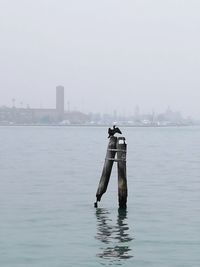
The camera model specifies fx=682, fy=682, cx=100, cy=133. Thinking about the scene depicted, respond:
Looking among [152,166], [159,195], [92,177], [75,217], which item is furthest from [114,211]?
[152,166]

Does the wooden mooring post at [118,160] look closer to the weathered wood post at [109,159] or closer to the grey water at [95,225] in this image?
the weathered wood post at [109,159]

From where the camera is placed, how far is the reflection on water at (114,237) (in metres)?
16.1

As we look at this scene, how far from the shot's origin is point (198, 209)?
79.5 feet

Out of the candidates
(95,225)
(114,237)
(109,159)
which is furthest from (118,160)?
(114,237)

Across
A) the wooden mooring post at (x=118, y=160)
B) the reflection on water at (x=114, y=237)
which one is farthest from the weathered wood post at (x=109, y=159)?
the reflection on water at (x=114, y=237)

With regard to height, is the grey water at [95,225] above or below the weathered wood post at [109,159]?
below

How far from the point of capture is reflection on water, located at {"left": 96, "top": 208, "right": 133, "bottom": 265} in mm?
16078

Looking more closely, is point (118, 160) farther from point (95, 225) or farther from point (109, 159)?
point (95, 225)

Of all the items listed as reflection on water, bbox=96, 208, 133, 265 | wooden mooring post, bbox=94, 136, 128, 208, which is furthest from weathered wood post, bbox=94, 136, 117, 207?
reflection on water, bbox=96, 208, 133, 265

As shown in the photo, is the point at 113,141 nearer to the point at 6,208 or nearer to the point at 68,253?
the point at 6,208

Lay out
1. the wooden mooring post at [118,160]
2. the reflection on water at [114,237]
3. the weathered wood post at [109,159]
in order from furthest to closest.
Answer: the weathered wood post at [109,159] → the wooden mooring post at [118,160] → the reflection on water at [114,237]

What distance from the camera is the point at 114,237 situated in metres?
18.4

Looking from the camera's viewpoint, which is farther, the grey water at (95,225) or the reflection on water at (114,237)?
the reflection on water at (114,237)

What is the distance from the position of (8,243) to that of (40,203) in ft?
27.4
